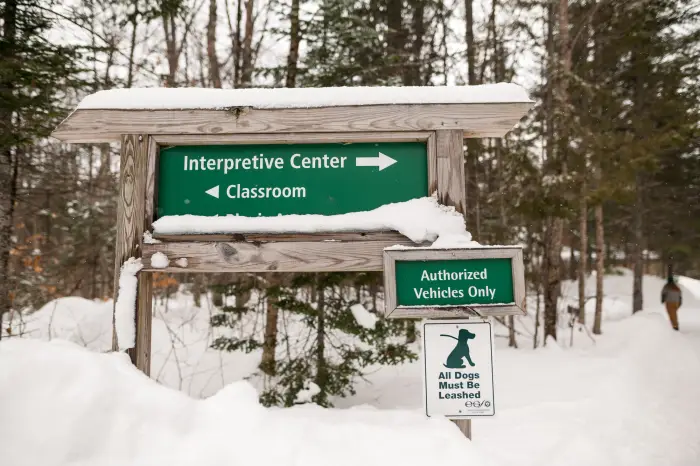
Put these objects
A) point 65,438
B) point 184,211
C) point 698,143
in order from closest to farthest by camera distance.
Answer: point 65,438 < point 184,211 < point 698,143

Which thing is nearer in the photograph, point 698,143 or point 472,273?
point 472,273

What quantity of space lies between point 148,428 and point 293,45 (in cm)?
658

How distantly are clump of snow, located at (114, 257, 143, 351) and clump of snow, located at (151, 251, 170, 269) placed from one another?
90 mm

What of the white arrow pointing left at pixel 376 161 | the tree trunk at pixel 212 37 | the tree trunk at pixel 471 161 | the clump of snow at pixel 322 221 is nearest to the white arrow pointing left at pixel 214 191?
the clump of snow at pixel 322 221

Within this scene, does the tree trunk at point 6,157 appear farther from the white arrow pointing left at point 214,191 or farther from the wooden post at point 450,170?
the wooden post at point 450,170

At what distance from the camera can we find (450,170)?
270 centimetres

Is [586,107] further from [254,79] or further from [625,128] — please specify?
[254,79]

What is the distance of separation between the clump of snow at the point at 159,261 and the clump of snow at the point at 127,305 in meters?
0.09

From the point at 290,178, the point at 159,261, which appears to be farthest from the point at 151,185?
the point at 290,178

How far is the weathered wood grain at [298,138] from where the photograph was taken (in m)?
2.72

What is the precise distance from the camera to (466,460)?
2.18 meters

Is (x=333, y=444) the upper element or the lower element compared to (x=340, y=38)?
lower

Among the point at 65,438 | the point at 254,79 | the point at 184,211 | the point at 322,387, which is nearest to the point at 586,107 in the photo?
the point at 254,79

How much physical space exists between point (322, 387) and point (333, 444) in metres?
3.78
